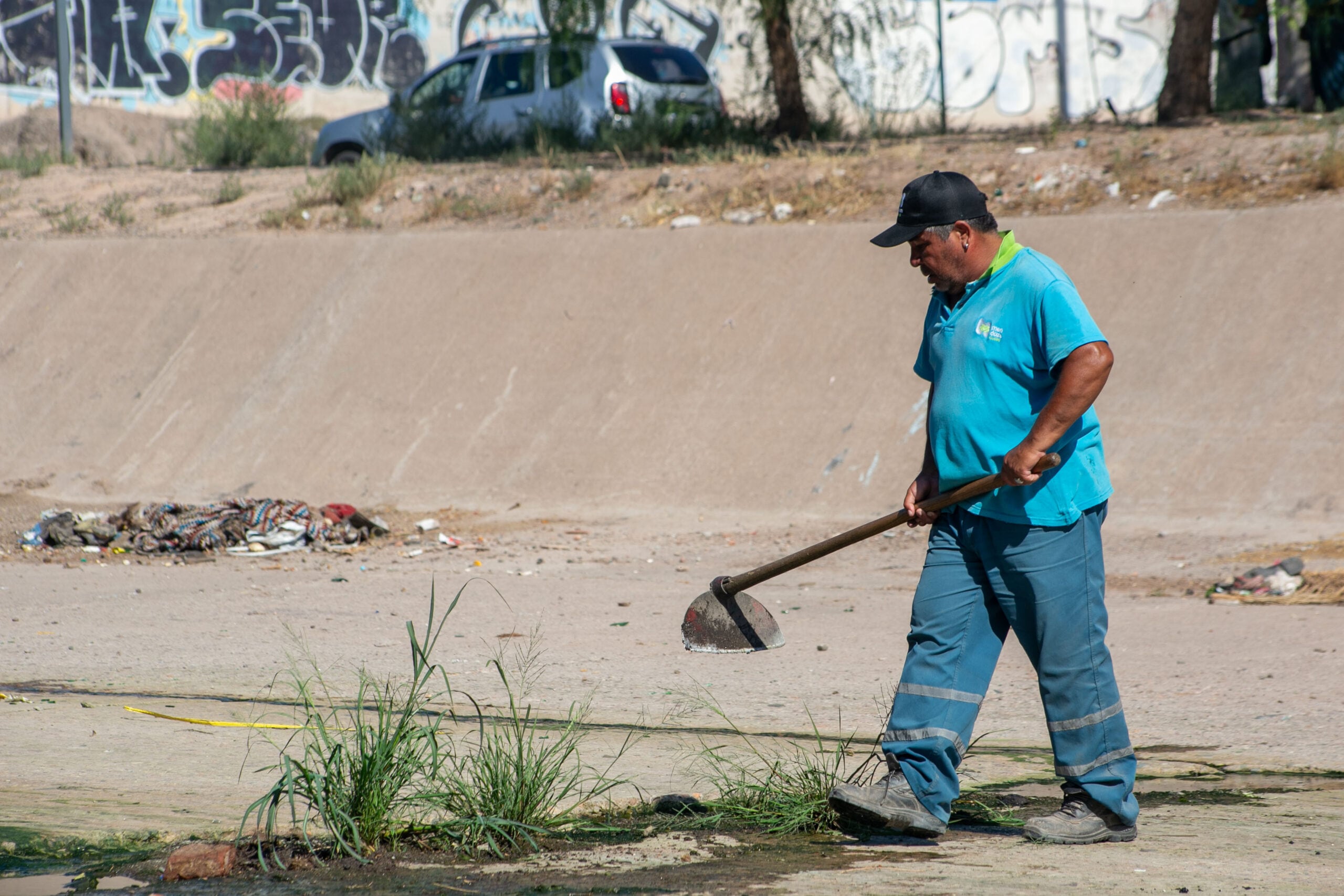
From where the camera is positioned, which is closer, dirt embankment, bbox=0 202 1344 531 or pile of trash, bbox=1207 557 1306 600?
pile of trash, bbox=1207 557 1306 600

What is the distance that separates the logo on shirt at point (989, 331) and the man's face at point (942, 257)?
14 centimetres

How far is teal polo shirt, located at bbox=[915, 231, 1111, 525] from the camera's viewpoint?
140 inches

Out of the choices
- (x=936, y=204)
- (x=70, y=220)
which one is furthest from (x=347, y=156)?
(x=936, y=204)

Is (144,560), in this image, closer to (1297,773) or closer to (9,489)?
(9,489)

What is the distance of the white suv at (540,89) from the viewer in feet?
52.3

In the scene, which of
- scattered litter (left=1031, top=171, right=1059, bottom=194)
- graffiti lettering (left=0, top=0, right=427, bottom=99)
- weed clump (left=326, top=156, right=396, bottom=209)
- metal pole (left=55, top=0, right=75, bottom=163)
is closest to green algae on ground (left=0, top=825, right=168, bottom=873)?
scattered litter (left=1031, top=171, right=1059, bottom=194)

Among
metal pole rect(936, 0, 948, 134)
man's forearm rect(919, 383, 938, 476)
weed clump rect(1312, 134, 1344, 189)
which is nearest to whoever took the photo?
man's forearm rect(919, 383, 938, 476)

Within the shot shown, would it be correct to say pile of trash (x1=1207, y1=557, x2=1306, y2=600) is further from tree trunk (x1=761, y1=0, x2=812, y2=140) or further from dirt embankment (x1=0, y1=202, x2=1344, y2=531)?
tree trunk (x1=761, y1=0, x2=812, y2=140)

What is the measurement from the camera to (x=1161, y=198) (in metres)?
11.8

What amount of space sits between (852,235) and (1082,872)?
8.94m

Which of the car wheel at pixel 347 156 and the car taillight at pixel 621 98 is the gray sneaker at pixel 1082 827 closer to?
the car taillight at pixel 621 98

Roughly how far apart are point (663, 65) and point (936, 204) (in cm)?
1314

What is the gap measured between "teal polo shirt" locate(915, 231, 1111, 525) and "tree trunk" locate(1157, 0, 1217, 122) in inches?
437

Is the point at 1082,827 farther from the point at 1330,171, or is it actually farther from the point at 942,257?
the point at 1330,171
